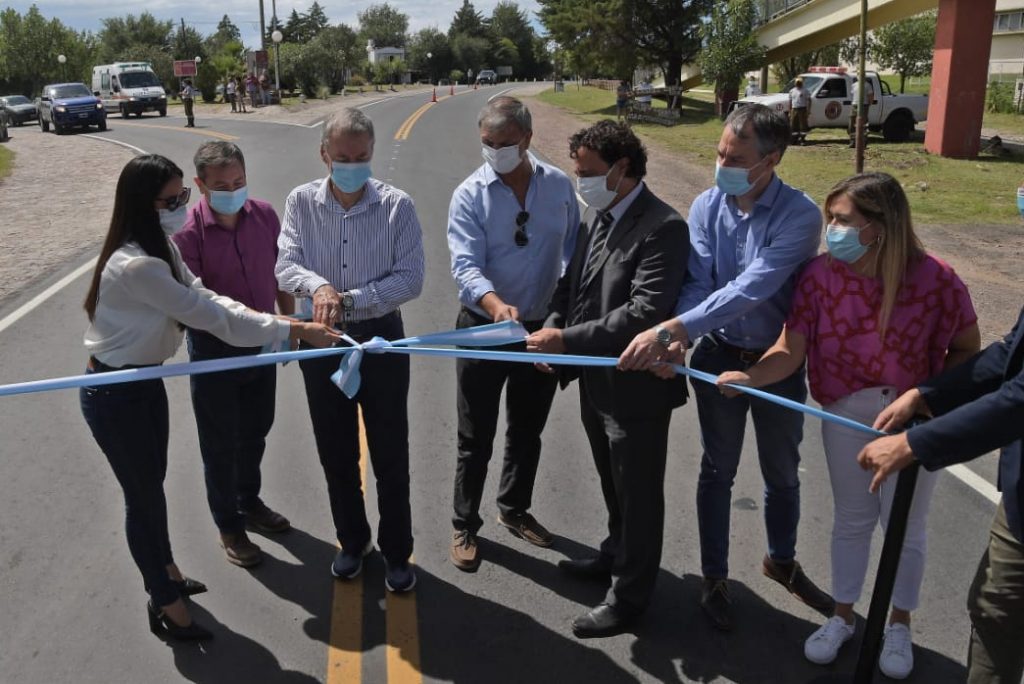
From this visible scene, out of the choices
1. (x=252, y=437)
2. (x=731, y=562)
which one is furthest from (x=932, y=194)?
(x=252, y=437)

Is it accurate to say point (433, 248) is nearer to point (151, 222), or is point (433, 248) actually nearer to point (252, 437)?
point (252, 437)

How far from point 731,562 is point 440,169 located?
16.7 metres

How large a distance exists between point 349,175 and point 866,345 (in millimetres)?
2281

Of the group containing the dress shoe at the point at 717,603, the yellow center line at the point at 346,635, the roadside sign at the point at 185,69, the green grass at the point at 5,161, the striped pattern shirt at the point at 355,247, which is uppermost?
the roadside sign at the point at 185,69

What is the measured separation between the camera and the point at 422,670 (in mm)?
3646

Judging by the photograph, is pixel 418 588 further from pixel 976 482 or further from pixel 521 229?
pixel 976 482

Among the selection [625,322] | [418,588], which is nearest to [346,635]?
[418,588]

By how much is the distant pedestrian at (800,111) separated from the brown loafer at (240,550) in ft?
74.9

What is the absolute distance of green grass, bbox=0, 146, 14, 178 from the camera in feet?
69.9

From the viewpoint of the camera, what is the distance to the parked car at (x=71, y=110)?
1289 inches

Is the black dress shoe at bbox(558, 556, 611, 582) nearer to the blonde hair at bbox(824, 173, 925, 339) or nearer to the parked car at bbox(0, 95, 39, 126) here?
the blonde hair at bbox(824, 173, 925, 339)

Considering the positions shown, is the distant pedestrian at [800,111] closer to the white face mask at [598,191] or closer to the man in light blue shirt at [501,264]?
the man in light blue shirt at [501,264]

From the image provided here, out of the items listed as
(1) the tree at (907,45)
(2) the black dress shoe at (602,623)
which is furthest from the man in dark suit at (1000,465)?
(1) the tree at (907,45)

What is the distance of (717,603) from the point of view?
13.0ft
